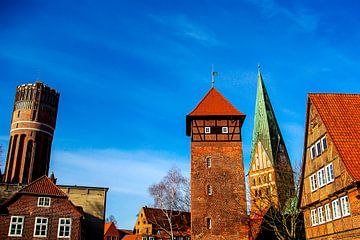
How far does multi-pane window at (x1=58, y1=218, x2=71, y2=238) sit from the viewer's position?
31242mm

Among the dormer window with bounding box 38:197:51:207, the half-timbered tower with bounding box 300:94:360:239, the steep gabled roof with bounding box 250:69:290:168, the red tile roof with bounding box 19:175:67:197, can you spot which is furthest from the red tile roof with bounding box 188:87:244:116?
the steep gabled roof with bounding box 250:69:290:168

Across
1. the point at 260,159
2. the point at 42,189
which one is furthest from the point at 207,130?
the point at 260,159

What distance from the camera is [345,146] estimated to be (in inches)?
735

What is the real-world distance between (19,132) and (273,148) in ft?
128

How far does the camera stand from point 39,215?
31.1m

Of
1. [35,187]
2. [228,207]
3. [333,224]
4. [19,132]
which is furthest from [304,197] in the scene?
[19,132]

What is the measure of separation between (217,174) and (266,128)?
99.2 ft

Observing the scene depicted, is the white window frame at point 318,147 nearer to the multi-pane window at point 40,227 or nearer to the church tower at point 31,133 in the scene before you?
the multi-pane window at point 40,227

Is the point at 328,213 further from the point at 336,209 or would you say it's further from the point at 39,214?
the point at 39,214

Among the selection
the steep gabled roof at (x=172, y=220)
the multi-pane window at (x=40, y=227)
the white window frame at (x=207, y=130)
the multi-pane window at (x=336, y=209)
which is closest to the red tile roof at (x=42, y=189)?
the multi-pane window at (x=40, y=227)

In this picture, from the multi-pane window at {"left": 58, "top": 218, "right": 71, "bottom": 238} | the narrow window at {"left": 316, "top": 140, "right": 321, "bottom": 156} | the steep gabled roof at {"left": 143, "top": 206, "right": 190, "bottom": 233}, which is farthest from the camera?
the steep gabled roof at {"left": 143, "top": 206, "right": 190, "bottom": 233}

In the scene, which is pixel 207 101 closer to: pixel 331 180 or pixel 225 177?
pixel 225 177

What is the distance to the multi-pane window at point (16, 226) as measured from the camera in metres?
30.0

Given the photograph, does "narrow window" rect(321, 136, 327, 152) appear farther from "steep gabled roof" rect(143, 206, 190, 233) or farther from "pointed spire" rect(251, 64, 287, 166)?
"pointed spire" rect(251, 64, 287, 166)
